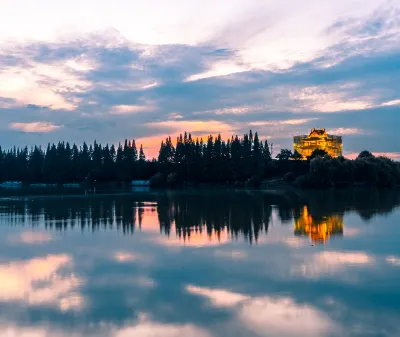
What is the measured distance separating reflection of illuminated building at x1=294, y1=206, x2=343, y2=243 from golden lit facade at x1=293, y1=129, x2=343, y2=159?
92.2 metres

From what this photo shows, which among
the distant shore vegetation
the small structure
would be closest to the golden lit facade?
the distant shore vegetation

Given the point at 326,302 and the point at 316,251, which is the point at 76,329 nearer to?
the point at 326,302

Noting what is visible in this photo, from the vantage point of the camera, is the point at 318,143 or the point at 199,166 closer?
the point at 199,166

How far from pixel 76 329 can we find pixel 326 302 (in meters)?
4.41

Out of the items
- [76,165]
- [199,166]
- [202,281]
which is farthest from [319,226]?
[76,165]

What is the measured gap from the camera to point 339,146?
117938 millimetres

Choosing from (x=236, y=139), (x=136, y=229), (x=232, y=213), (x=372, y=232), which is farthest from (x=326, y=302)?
(x=236, y=139)

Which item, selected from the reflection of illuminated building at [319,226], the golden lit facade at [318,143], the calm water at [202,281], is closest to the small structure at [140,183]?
the golden lit facade at [318,143]

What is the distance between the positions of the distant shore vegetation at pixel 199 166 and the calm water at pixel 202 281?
166 feet

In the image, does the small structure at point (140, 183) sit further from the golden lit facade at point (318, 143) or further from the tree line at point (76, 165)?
the golden lit facade at point (318, 143)

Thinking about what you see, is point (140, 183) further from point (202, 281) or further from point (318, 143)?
point (202, 281)

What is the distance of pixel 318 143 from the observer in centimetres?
11369

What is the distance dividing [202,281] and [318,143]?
107472 mm

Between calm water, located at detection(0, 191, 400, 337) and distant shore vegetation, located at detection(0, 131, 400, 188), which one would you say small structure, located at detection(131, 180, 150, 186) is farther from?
calm water, located at detection(0, 191, 400, 337)
